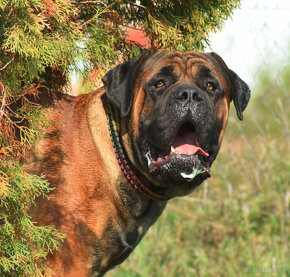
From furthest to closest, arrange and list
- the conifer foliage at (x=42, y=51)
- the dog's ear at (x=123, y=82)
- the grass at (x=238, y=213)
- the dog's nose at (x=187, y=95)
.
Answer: the grass at (x=238, y=213) < the dog's ear at (x=123, y=82) < the dog's nose at (x=187, y=95) < the conifer foliage at (x=42, y=51)

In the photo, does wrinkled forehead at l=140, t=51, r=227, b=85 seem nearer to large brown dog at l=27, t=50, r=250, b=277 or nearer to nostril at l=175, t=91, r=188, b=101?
large brown dog at l=27, t=50, r=250, b=277

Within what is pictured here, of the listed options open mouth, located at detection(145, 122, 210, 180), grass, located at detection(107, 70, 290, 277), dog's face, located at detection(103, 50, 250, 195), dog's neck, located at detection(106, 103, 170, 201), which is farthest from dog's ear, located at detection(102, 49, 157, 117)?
grass, located at detection(107, 70, 290, 277)

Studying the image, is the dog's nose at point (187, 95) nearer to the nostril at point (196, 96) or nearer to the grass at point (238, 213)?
the nostril at point (196, 96)

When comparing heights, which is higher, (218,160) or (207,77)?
(207,77)

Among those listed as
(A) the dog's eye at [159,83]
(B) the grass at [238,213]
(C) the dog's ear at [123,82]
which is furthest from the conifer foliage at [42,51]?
(B) the grass at [238,213]

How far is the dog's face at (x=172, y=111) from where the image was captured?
288cm

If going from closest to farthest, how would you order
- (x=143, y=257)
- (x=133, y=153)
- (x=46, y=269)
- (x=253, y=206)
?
(x=46, y=269) < (x=133, y=153) < (x=143, y=257) < (x=253, y=206)

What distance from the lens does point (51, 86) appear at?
3.22 metres

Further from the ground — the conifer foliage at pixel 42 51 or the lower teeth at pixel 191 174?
the conifer foliage at pixel 42 51

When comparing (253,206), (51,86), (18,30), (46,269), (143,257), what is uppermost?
(18,30)

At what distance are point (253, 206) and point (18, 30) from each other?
131 inches

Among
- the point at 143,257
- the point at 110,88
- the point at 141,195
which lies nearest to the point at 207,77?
the point at 110,88

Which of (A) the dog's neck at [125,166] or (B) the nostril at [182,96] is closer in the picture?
(B) the nostril at [182,96]

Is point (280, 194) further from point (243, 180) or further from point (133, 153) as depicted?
point (133, 153)
